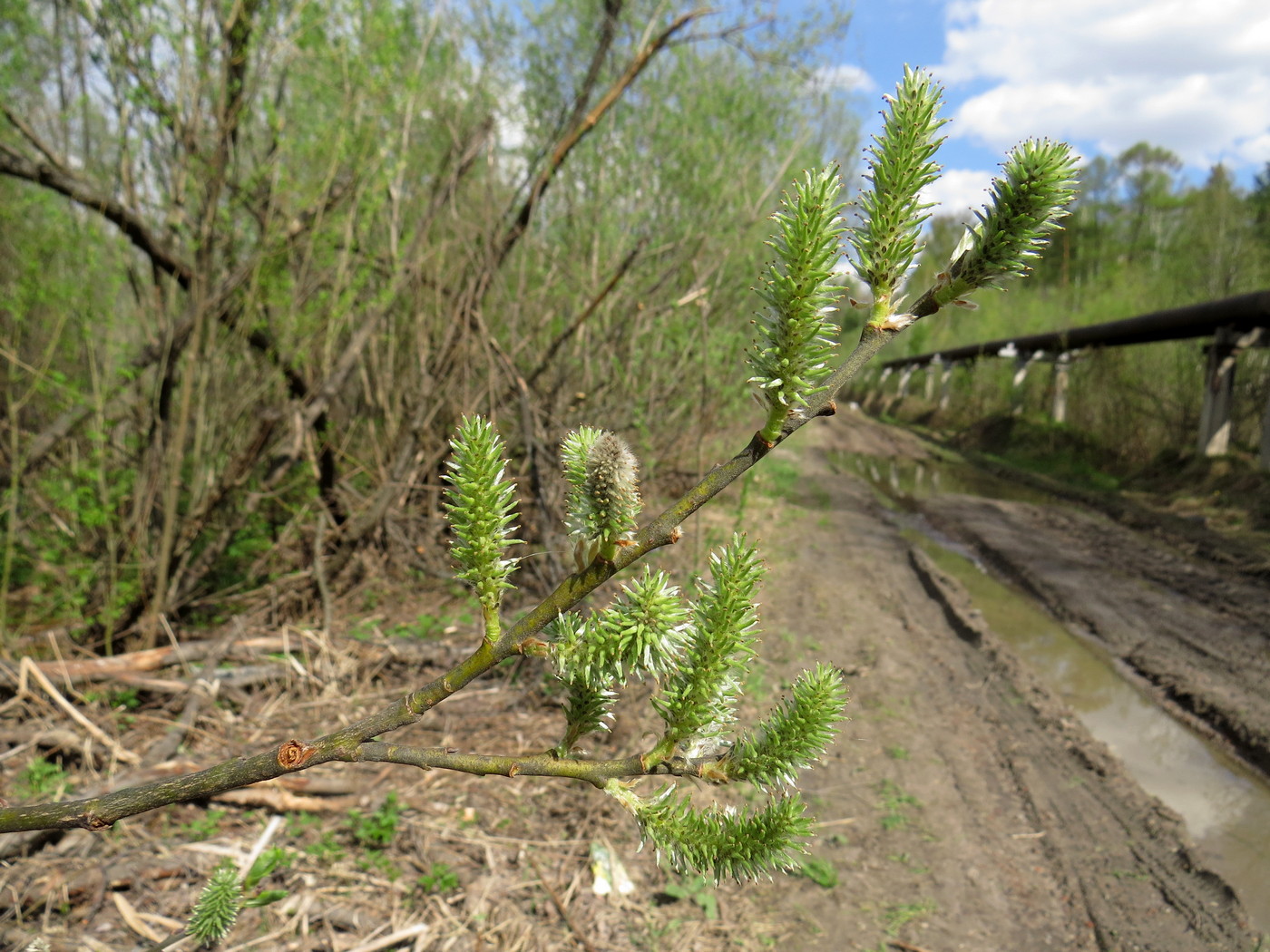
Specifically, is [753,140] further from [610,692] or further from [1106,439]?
[1106,439]

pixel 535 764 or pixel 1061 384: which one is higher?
pixel 1061 384

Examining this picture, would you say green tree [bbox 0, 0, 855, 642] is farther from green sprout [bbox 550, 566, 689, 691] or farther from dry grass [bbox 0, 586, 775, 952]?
green sprout [bbox 550, 566, 689, 691]

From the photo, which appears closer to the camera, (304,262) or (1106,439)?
(304,262)

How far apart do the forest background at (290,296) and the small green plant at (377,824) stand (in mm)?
1822

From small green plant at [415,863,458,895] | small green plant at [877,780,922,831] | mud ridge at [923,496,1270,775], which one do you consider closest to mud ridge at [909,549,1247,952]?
small green plant at [877,780,922,831]

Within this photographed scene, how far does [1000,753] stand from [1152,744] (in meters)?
1.72

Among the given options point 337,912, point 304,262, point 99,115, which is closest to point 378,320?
point 304,262

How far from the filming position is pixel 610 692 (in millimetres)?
924

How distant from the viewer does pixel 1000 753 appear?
6.00 m

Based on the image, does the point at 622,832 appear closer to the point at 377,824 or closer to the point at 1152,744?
the point at 377,824

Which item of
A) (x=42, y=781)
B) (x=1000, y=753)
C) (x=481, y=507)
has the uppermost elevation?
(x=481, y=507)

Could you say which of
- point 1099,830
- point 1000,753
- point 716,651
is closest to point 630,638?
point 716,651

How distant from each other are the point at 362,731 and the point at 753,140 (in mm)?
11224

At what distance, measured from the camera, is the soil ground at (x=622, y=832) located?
10.1 ft
